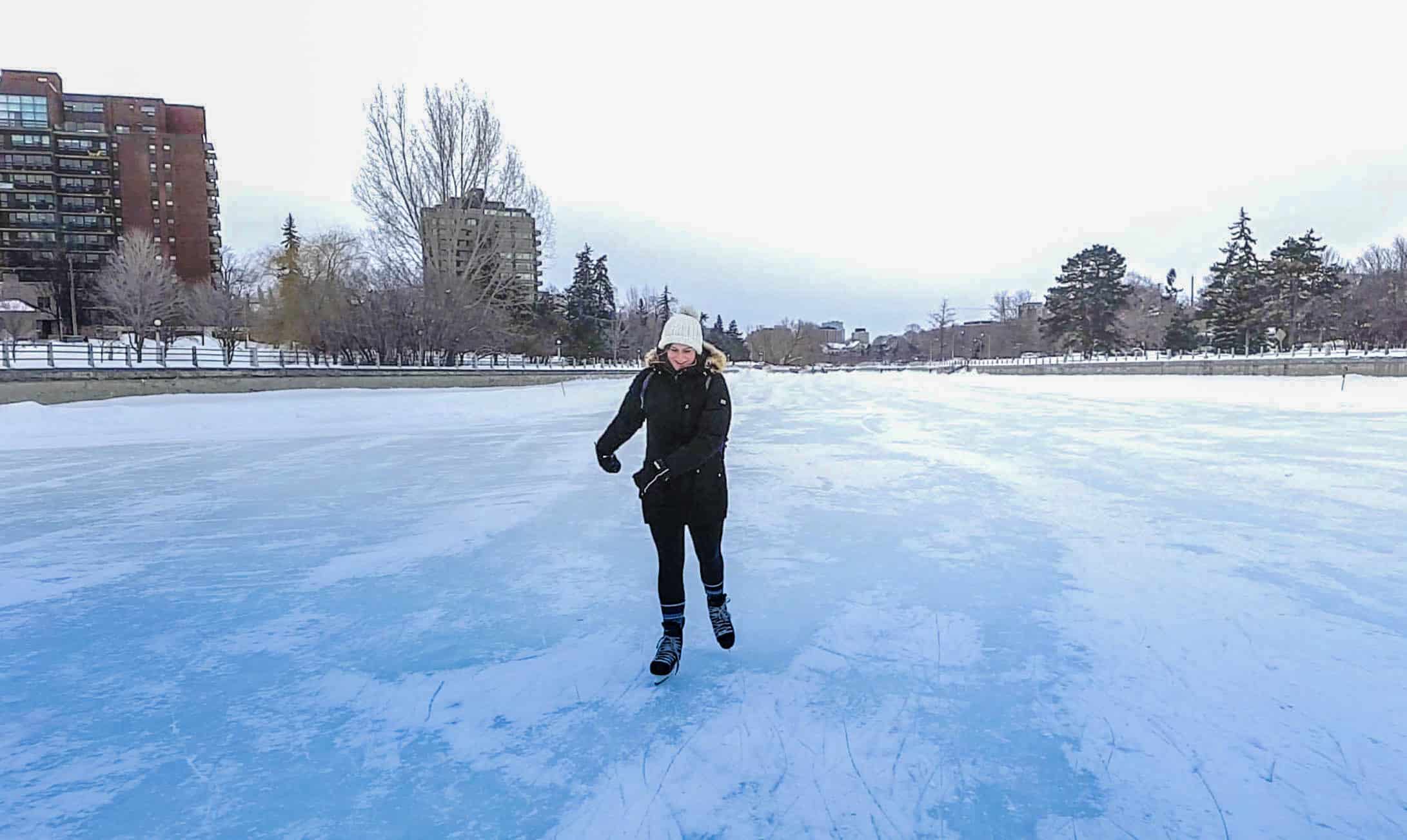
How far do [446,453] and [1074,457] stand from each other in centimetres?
756

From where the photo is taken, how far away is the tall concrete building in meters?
27.0

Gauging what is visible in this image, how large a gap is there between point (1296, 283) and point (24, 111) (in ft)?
305

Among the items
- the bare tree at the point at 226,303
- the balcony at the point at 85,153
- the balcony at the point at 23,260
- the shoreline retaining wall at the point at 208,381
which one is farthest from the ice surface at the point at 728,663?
the balcony at the point at 85,153

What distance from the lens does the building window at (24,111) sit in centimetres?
5916

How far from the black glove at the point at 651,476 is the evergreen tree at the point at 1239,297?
51963 mm

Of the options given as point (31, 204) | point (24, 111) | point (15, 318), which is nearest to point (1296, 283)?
point (15, 318)

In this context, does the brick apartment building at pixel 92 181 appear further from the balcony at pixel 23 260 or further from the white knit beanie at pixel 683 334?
the white knit beanie at pixel 683 334

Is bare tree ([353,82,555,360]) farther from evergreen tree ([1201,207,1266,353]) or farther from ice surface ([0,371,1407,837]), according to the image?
evergreen tree ([1201,207,1266,353])

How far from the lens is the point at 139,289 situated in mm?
35094

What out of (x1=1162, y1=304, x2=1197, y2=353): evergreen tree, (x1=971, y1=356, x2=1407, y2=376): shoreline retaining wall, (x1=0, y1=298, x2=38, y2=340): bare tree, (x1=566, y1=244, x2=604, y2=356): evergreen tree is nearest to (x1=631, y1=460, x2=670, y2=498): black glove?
(x1=971, y1=356, x2=1407, y2=376): shoreline retaining wall

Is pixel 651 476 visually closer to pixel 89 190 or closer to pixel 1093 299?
pixel 1093 299

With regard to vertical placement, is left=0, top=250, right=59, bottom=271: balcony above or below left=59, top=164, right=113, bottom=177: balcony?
below

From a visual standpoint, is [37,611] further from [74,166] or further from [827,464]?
[74,166]

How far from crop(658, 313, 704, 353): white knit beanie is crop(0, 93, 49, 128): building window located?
8171cm
